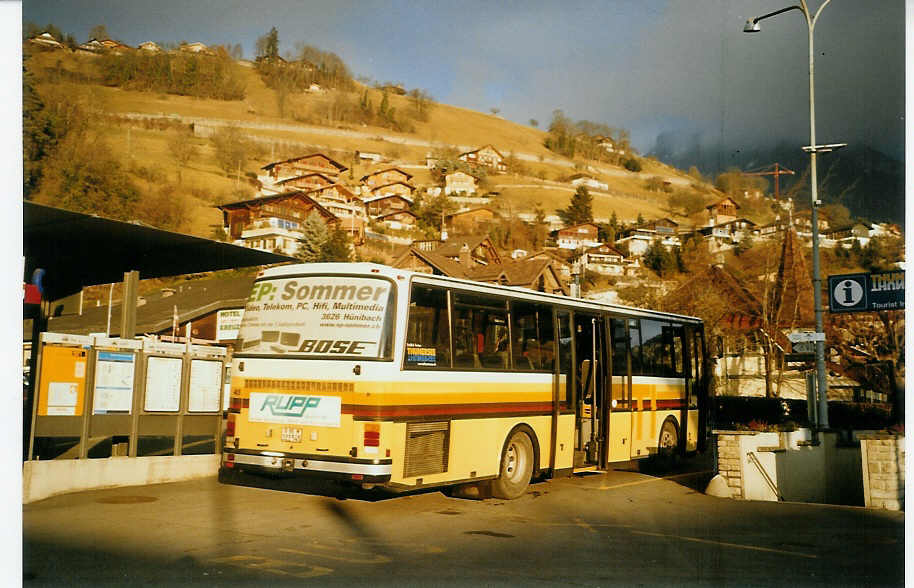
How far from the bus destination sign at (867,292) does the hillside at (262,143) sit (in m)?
35.9

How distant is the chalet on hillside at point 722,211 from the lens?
49.3 m

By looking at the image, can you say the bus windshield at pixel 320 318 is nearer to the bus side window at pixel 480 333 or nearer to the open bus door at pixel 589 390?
the bus side window at pixel 480 333

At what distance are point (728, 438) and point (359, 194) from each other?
270ft

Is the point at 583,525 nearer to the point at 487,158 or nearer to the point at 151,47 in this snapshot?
the point at 151,47

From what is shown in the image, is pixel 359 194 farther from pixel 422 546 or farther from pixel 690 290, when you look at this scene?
pixel 422 546

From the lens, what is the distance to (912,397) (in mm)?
9812

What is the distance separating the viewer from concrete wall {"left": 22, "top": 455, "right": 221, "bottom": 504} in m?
10.3

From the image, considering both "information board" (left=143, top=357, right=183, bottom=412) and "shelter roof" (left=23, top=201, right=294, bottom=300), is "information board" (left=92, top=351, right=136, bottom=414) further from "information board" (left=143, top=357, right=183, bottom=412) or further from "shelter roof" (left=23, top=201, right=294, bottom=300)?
"shelter roof" (left=23, top=201, right=294, bottom=300)

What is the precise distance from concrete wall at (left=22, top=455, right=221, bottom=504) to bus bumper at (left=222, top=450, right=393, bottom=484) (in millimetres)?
1781

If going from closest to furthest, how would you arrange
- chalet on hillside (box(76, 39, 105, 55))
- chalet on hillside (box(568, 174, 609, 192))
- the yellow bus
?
the yellow bus, chalet on hillside (box(76, 39, 105, 55)), chalet on hillside (box(568, 174, 609, 192))

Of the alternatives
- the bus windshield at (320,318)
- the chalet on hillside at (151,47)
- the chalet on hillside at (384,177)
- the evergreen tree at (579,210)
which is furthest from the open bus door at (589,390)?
the chalet on hillside at (384,177)

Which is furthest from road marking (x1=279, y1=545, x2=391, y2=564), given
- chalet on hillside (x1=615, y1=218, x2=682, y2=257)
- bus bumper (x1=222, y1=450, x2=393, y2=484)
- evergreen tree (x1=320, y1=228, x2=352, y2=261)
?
chalet on hillside (x1=615, y1=218, x2=682, y2=257)

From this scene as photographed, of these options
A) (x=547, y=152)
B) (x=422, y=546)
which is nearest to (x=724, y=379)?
(x=422, y=546)

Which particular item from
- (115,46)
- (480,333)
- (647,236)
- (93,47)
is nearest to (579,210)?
(647,236)
